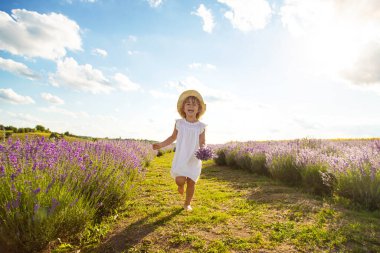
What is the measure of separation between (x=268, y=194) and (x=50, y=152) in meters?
3.97

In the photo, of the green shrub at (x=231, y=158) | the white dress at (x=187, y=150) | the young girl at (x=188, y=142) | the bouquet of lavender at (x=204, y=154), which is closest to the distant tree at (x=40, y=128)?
the green shrub at (x=231, y=158)

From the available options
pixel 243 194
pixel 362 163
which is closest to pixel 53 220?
pixel 243 194

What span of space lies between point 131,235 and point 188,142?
5.38 feet

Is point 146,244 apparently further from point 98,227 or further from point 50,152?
point 50,152

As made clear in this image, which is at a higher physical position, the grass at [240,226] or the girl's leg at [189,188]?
the girl's leg at [189,188]

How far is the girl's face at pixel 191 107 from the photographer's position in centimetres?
468

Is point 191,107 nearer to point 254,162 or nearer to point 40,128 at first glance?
point 254,162

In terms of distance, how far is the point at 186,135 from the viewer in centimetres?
459

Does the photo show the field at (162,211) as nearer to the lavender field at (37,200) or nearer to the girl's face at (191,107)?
the lavender field at (37,200)

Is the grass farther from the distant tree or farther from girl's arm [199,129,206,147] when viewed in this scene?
the distant tree

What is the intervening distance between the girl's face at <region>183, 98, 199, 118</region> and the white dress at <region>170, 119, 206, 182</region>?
0.13 meters

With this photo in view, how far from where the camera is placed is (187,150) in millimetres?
4543

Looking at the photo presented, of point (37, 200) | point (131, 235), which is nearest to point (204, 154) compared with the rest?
point (131, 235)

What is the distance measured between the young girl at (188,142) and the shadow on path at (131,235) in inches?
21.3
